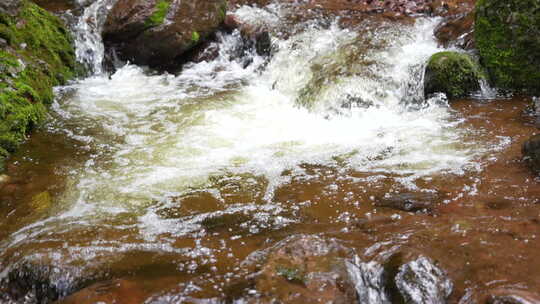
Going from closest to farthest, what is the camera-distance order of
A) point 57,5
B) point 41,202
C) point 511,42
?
point 41,202 → point 511,42 → point 57,5

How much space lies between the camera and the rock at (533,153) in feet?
14.5

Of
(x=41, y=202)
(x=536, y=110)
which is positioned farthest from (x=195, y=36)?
(x=536, y=110)

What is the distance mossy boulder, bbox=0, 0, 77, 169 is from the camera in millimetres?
5820

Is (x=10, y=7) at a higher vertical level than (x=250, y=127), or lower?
higher

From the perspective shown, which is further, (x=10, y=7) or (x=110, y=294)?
(x=10, y=7)

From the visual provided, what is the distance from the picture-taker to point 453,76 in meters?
7.04

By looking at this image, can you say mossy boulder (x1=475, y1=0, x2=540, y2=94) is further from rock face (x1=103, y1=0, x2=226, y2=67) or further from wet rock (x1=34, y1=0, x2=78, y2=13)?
wet rock (x1=34, y1=0, x2=78, y2=13)

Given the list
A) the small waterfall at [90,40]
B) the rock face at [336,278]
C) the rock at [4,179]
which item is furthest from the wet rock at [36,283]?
the small waterfall at [90,40]

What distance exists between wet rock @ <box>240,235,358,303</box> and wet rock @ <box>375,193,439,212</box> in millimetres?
922

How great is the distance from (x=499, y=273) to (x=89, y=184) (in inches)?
165

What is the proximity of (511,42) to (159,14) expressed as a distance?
6.67 m

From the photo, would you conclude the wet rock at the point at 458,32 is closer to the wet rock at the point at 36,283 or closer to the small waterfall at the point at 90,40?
the small waterfall at the point at 90,40

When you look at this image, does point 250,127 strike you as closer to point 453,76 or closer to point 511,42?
point 453,76

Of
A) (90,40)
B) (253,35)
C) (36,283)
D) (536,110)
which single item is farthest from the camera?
(253,35)
